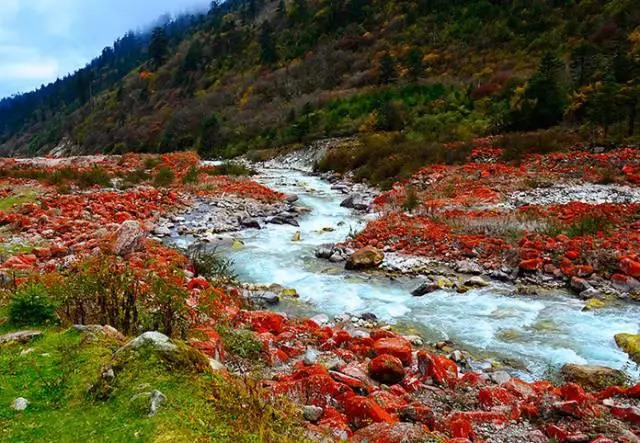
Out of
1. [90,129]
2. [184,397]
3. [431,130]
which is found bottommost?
[184,397]

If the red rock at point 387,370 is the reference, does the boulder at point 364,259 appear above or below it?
below

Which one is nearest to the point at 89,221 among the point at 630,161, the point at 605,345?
the point at 605,345

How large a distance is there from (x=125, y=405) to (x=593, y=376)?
18.5 ft

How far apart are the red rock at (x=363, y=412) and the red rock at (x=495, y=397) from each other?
1386 millimetres

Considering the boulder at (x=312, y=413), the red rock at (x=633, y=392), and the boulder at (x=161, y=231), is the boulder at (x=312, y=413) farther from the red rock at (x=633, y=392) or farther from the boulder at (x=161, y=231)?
the boulder at (x=161, y=231)

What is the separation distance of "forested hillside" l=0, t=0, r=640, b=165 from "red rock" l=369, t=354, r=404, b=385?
17.3 meters

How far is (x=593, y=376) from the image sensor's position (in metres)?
6.20

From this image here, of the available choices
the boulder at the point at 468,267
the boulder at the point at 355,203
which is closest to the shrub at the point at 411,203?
the boulder at the point at 355,203

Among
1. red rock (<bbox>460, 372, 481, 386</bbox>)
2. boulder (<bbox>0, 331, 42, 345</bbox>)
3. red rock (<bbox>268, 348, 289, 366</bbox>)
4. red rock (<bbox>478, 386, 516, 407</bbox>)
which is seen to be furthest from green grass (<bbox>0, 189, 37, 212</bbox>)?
red rock (<bbox>478, 386, 516, 407</bbox>)

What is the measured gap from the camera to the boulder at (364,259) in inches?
466

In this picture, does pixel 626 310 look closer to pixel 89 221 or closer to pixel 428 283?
pixel 428 283

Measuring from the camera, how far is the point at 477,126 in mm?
27984

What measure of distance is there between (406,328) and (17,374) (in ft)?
19.3

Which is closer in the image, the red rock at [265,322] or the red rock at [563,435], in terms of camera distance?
the red rock at [563,435]
